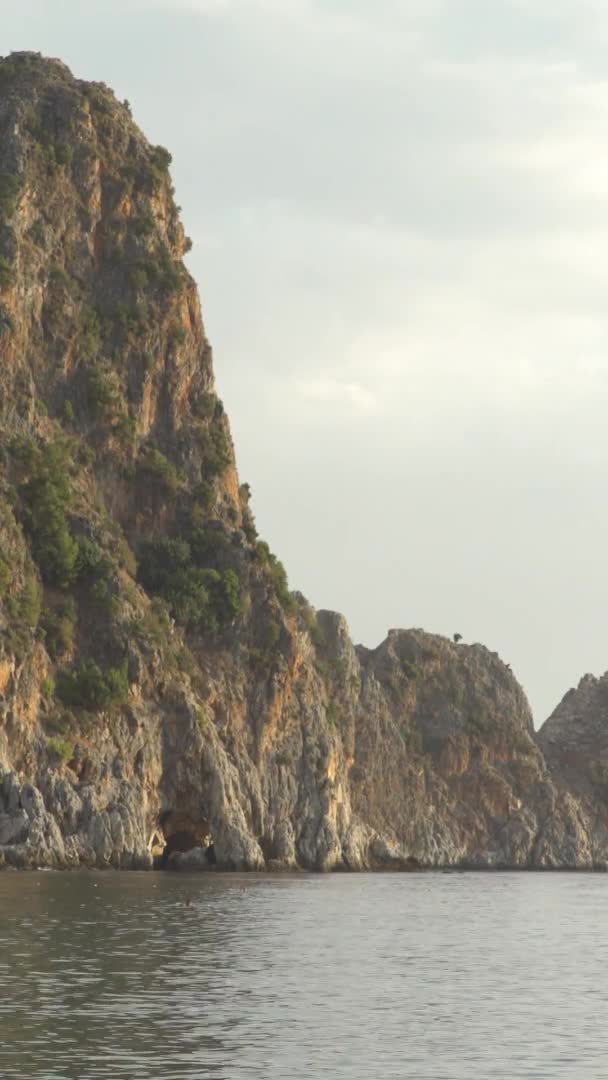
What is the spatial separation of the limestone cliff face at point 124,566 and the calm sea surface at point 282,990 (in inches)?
1249

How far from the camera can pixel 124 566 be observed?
141 metres

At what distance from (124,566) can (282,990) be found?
93.3 meters

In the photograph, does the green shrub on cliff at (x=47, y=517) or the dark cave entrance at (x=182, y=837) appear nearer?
the dark cave entrance at (x=182, y=837)

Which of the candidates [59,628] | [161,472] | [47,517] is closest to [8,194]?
[161,472]

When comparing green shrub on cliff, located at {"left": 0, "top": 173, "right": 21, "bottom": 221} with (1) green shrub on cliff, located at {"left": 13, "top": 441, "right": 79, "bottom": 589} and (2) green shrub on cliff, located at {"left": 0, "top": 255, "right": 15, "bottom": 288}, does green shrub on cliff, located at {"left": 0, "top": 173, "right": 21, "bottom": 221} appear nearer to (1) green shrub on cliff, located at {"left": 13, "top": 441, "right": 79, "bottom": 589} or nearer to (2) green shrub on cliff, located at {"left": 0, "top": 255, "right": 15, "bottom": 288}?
(2) green shrub on cliff, located at {"left": 0, "top": 255, "right": 15, "bottom": 288}

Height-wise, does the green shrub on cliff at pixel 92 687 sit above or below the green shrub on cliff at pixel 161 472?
below

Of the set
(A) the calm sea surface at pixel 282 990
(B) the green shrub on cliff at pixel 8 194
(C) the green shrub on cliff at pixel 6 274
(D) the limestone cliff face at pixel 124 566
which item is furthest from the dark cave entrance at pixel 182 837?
(B) the green shrub on cliff at pixel 8 194

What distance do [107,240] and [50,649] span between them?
1900 inches

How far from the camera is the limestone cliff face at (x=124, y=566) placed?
12131 centimetres

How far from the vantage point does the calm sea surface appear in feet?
119

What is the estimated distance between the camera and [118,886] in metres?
92.8

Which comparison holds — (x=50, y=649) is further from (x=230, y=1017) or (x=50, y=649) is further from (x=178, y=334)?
(x=230, y=1017)

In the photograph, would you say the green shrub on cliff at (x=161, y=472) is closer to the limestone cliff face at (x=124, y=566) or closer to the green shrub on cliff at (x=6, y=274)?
the limestone cliff face at (x=124, y=566)

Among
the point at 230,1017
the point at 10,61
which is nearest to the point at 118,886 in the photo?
the point at 230,1017
